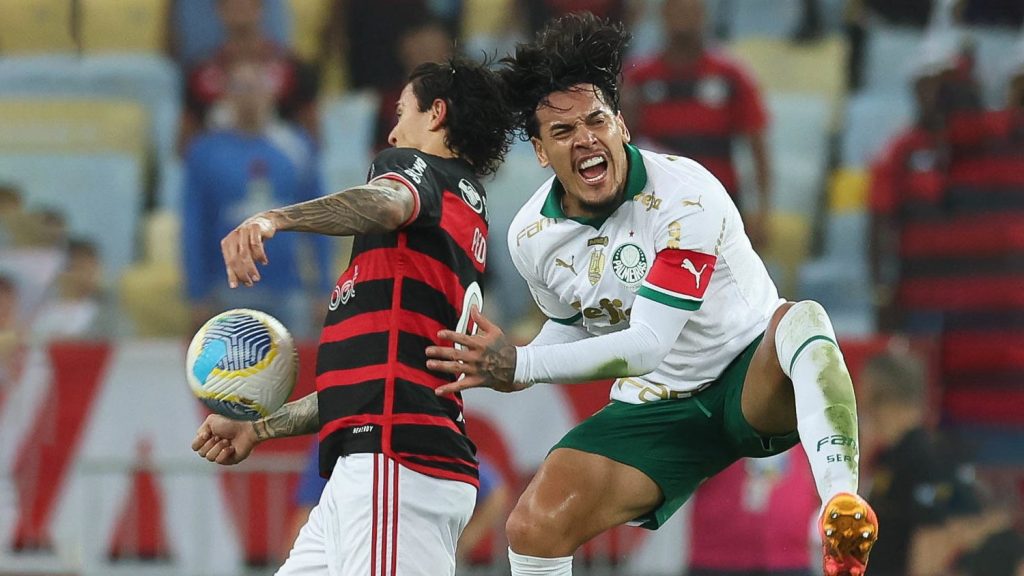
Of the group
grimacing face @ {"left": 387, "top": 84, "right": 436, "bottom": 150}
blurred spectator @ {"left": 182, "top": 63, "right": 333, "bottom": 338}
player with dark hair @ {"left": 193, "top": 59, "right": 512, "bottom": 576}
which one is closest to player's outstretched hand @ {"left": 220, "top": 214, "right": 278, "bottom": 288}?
player with dark hair @ {"left": 193, "top": 59, "right": 512, "bottom": 576}

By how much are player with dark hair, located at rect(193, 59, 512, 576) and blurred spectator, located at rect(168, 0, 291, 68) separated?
5.64m

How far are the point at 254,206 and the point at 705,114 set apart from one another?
270 cm

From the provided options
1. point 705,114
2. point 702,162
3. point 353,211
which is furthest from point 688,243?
point 705,114

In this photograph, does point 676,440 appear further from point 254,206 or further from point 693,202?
point 254,206

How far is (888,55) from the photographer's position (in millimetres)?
10188

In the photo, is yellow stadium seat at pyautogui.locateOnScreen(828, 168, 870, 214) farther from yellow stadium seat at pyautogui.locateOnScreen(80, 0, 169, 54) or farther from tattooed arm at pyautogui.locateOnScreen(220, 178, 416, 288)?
tattooed arm at pyautogui.locateOnScreen(220, 178, 416, 288)

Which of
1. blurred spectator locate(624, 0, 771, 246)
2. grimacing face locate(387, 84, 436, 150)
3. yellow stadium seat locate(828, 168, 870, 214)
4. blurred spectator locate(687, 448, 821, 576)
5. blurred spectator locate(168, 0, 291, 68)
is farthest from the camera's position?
blurred spectator locate(168, 0, 291, 68)

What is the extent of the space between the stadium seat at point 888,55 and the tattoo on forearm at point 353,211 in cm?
649

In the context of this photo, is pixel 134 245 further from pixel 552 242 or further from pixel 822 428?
pixel 822 428

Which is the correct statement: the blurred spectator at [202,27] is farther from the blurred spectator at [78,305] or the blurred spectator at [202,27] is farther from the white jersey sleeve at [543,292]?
the white jersey sleeve at [543,292]

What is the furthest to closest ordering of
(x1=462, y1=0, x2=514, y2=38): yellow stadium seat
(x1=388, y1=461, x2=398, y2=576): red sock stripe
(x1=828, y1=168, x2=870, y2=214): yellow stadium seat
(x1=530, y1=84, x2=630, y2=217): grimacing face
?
(x1=462, y1=0, x2=514, y2=38): yellow stadium seat, (x1=828, y1=168, x2=870, y2=214): yellow stadium seat, (x1=530, y1=84, x2=630, y2=217): grimacing face, (x1=388, y1=461, x2=398, y2=576): red sock stripe

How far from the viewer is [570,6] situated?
390 inches

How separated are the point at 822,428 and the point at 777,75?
6.09 meters

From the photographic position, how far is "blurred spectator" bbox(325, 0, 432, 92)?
32.3 ft
